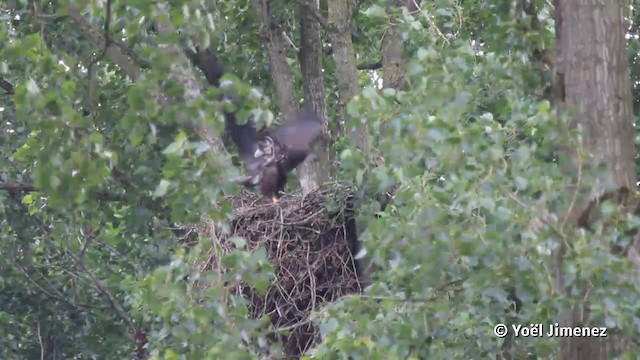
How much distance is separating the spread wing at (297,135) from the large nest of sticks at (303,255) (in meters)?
0.25

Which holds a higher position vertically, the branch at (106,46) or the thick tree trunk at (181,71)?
the thick tree trunk at (181,71)

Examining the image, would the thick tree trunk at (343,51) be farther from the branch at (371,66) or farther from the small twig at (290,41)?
the branch at (371,66)

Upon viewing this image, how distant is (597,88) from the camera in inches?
184

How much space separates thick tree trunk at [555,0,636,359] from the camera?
4555mm

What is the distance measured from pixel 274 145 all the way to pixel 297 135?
154 millimetres

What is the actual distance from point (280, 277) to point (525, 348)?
1.93 m

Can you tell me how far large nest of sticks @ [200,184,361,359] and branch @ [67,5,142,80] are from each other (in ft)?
5.41

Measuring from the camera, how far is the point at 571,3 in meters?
4.79

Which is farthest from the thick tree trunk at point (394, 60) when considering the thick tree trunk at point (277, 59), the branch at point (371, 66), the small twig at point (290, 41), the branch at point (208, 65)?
the branch at point (371, 66)

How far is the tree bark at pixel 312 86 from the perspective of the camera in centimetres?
769

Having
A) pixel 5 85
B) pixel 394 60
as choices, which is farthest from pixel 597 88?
pixel 5 85

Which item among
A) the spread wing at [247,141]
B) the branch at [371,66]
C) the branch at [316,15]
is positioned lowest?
the branch at [371,66]

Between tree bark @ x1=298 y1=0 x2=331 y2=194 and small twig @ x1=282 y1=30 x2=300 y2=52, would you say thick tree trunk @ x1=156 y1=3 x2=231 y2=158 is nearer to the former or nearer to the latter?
tree bark @ x1=298 y1=0 x2=331 y2=194

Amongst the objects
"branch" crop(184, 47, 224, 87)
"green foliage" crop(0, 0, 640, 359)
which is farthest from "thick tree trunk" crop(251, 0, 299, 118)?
"green foliage" crop(0, 0, 640, 359)
